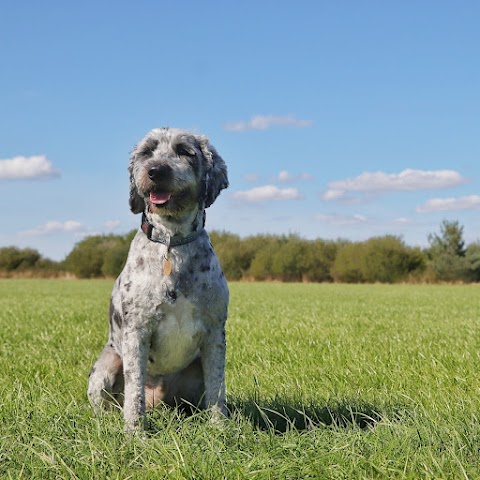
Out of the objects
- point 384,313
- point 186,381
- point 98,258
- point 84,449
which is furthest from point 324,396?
point 98,258

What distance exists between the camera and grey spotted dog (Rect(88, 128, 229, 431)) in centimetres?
451

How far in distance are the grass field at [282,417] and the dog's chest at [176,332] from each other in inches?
18.3

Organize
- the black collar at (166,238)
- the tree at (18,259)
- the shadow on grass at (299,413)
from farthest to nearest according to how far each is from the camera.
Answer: the tree at (18,259) → the shadow on grass at (299,413) → the black collar at (166,238)

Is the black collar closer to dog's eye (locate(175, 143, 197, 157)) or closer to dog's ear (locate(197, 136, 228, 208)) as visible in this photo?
dog's ear (locate(197, 136, 228, 208))

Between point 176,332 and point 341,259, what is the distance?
5223 centimetres

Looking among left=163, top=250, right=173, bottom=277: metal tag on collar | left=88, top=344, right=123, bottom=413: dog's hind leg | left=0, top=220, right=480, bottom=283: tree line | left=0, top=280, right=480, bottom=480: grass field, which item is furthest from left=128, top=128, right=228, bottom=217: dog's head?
left=0, top=220, right=480, bottom=283: tree line

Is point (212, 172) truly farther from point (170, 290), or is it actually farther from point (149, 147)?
point (170, 290)

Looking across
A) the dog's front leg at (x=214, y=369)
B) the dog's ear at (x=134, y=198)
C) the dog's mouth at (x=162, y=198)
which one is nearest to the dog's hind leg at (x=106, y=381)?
the dog's front leg at (x=214, y=369)

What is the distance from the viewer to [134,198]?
193 inches

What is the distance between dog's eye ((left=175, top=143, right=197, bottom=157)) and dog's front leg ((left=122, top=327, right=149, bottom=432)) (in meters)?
1.32

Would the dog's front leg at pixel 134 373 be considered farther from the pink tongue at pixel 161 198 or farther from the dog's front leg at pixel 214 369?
the pink tongue at pixel 161 198

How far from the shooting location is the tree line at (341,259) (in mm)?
55094

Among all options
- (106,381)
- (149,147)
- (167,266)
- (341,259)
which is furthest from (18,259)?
(167,266)

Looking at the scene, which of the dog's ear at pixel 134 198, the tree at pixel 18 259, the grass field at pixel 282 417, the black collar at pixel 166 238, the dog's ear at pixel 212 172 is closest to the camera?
the grass field at pixel 282 417
